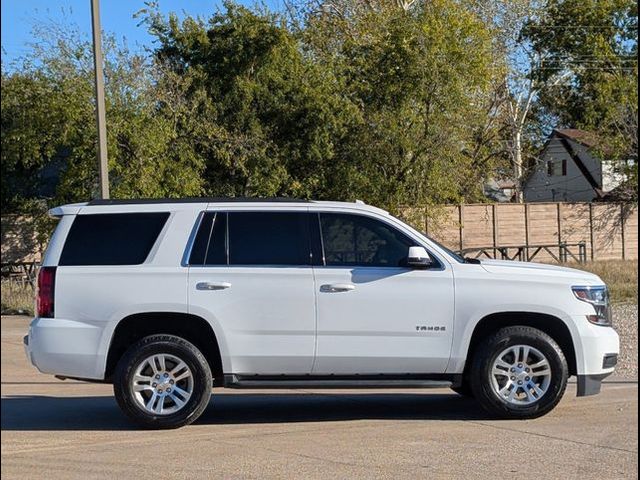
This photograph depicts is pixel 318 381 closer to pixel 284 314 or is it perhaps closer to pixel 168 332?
pixel 284 314

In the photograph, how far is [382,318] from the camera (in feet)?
27.8

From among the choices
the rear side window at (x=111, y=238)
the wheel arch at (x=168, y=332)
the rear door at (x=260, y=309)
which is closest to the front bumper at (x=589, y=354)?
the rear door at (x=260, y=309)

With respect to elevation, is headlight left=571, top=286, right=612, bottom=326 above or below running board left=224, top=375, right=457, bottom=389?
above

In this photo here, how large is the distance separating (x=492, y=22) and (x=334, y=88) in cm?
1353

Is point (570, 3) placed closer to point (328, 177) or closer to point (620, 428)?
point (328, 177)

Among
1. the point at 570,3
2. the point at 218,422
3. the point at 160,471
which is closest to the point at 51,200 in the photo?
the point at 218,422

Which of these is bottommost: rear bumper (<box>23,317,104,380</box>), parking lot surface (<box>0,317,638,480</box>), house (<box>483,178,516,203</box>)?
parking lot surface (<box>0,317,638,480</box>)

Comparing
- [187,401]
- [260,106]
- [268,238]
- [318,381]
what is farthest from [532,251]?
[187,401]

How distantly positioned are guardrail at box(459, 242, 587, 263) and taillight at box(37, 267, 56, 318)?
24519 mm

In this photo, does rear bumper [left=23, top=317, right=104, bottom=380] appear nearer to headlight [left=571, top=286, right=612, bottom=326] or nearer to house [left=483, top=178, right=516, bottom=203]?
headlight [left=571, top=286, right=612, bottom=326]

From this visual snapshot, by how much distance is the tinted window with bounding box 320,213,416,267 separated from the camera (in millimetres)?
8641

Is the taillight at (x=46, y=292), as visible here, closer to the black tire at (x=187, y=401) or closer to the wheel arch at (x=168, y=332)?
the wheel arch at (x=168, y=332)

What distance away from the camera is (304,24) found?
29.7 m

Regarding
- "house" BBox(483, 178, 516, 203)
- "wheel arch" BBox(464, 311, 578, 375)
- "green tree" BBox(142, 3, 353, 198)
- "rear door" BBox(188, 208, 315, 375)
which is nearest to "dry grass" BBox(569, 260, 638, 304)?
"green tree" BBox(142, 3, 353, 198)
